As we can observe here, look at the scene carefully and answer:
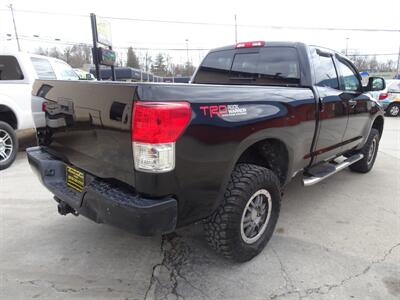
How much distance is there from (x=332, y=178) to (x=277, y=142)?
2735mm

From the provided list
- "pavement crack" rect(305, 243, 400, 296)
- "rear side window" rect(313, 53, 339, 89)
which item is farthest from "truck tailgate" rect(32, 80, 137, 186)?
"rear side window" rect(313, 53, 339, 89)

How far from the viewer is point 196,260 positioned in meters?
2.79

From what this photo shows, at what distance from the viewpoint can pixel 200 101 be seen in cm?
203

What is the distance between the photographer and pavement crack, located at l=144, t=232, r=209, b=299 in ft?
7.79

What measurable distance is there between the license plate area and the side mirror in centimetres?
432

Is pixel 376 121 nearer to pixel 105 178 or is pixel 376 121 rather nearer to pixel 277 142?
pixel 277 142

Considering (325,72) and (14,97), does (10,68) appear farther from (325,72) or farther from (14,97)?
(325,72)

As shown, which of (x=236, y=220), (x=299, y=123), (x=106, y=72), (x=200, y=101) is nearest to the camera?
(x=200, y=101)

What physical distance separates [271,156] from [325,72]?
56.9 inches

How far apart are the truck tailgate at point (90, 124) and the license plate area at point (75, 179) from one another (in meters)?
0.06

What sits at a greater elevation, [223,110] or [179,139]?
[223,110]

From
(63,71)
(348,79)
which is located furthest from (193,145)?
(63,71)

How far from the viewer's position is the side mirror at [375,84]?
15.7 ft

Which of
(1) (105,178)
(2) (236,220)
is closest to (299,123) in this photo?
(2) (236,220)
